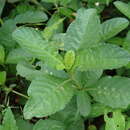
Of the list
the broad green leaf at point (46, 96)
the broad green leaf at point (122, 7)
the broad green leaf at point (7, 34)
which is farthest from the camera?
the broad green leaf at point (7, 34)

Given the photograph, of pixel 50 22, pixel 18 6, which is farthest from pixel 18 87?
pixel 18 6

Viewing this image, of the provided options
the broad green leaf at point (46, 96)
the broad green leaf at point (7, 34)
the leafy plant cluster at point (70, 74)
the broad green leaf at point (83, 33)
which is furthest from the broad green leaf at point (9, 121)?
the broad green leaf at point (7, 34)

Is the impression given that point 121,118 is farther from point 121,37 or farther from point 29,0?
point 29,0

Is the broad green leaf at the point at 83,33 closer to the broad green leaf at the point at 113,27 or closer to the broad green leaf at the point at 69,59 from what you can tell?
the broad green leaf at the point at 69,59

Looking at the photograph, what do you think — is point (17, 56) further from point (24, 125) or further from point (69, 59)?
point (69, 59)

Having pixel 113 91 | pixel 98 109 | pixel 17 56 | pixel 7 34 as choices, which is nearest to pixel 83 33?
pixel 113 91

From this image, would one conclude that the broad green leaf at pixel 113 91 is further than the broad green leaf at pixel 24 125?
No
